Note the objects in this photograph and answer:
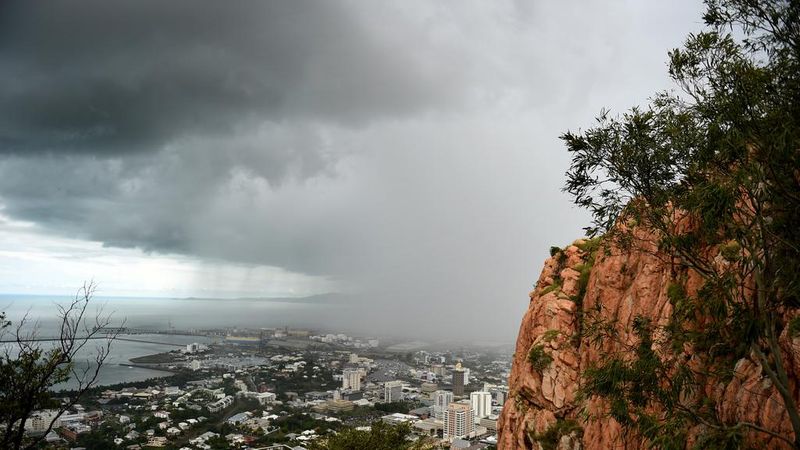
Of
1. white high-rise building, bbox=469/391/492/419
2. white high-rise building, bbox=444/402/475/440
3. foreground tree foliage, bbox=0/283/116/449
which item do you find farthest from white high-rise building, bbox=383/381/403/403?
foreground tree foliage, bbox=0/283/116/449

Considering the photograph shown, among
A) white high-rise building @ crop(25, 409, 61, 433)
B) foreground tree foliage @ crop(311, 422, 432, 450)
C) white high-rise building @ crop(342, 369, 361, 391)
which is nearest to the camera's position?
white high-rise building @ crop(25, 409, 61, 433)

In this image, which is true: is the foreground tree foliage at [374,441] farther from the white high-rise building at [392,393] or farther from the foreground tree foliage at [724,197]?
the white high-rise building at [392,393]

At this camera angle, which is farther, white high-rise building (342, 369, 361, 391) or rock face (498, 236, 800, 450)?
white high-rise building (342, 369, 361, 391)

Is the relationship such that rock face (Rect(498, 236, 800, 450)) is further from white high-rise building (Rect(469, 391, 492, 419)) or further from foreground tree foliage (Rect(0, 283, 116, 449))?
white high-rise building (Rect(469, 391, 492, 419))

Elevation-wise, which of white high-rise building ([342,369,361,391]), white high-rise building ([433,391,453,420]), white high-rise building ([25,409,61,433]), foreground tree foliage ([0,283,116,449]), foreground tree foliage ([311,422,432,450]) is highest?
foreground tree foliage ([0,283,116,449])

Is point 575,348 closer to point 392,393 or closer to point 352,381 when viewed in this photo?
point 392,393

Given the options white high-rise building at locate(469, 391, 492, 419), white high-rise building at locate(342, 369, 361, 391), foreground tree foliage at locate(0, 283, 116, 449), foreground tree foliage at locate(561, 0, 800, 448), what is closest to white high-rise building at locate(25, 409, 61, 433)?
foreground tree foliage at locate(0, 283, 116, 449)

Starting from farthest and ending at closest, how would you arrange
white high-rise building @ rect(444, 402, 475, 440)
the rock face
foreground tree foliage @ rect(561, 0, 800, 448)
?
1. white high-rise building @ rect(444, 402, 475, 440)
2. the rock face
3. foreground tree foliage @ rect(561, 0, 800, 448)

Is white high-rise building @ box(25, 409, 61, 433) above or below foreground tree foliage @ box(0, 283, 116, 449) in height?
below
